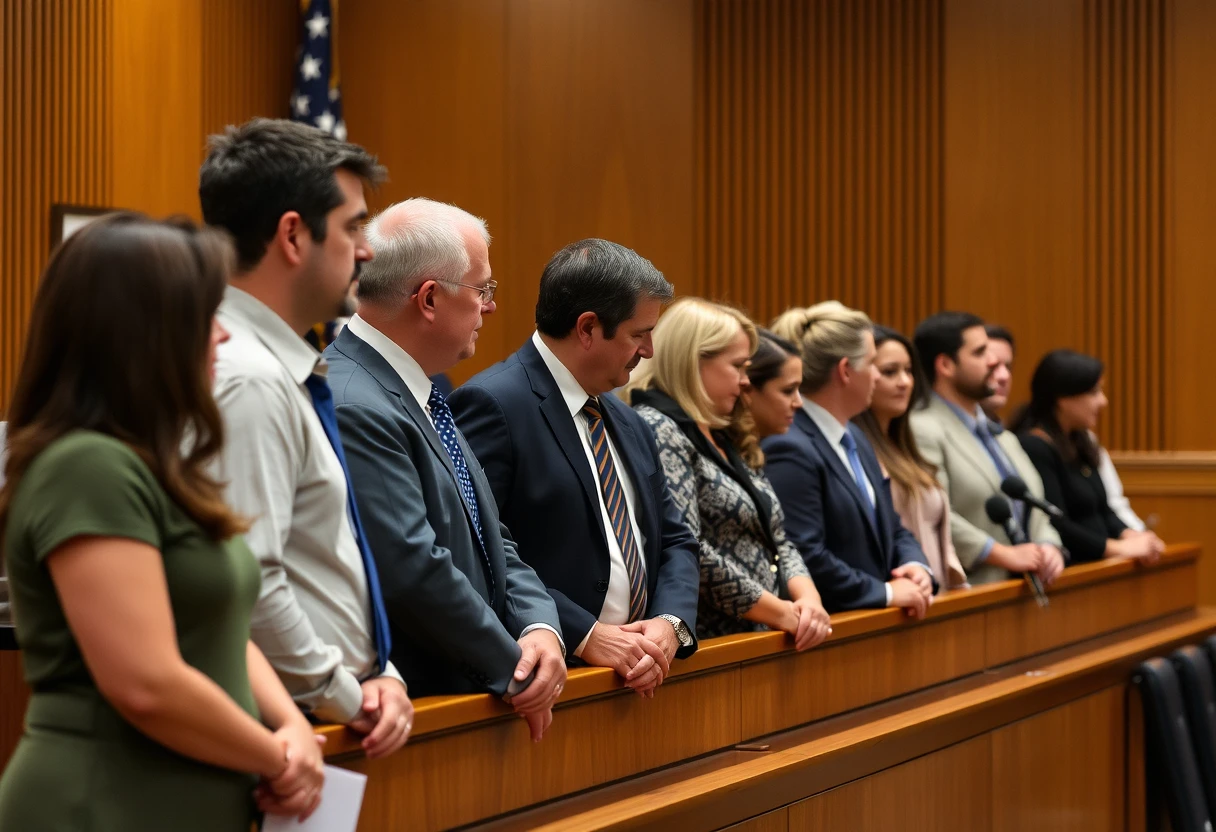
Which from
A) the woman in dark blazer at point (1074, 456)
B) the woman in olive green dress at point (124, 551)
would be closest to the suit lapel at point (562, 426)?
the woman in olive green dress at point (124, 551)

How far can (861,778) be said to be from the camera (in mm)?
3318

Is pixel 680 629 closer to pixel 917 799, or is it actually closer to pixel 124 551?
pixel 917 799

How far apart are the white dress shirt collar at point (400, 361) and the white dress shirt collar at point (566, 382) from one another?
21.5 inches

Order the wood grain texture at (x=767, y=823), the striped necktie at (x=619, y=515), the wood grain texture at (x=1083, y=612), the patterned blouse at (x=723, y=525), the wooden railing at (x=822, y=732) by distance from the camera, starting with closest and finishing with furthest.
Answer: the wooden railing at (x=822, y=732), the wood grain texture at (x=767, y=823), the striped necktie at (x=619, y=515), the patterned blouse at (x=723, y=525), the wood grain texture at (x=1083, y=612)

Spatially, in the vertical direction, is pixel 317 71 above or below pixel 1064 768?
above

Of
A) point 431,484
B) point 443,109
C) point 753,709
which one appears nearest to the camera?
point 431,484

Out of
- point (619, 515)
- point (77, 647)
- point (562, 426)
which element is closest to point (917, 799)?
point (619, 515)

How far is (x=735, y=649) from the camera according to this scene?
122 inches

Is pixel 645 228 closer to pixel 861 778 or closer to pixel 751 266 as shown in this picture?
pixel 751 266

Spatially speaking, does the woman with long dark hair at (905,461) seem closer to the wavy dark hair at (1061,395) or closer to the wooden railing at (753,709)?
the wooden railing at (753,709)

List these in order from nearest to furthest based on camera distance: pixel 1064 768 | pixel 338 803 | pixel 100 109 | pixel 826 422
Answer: pixel 338 803
pixel 826 422
pixel 1064 768
pixel 100 109

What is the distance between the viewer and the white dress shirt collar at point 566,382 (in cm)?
301

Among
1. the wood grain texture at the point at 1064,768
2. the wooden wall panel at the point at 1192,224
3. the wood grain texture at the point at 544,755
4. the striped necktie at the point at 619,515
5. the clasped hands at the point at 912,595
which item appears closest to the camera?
the wood grain texture at the point at 544,755

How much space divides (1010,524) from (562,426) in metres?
2.52
